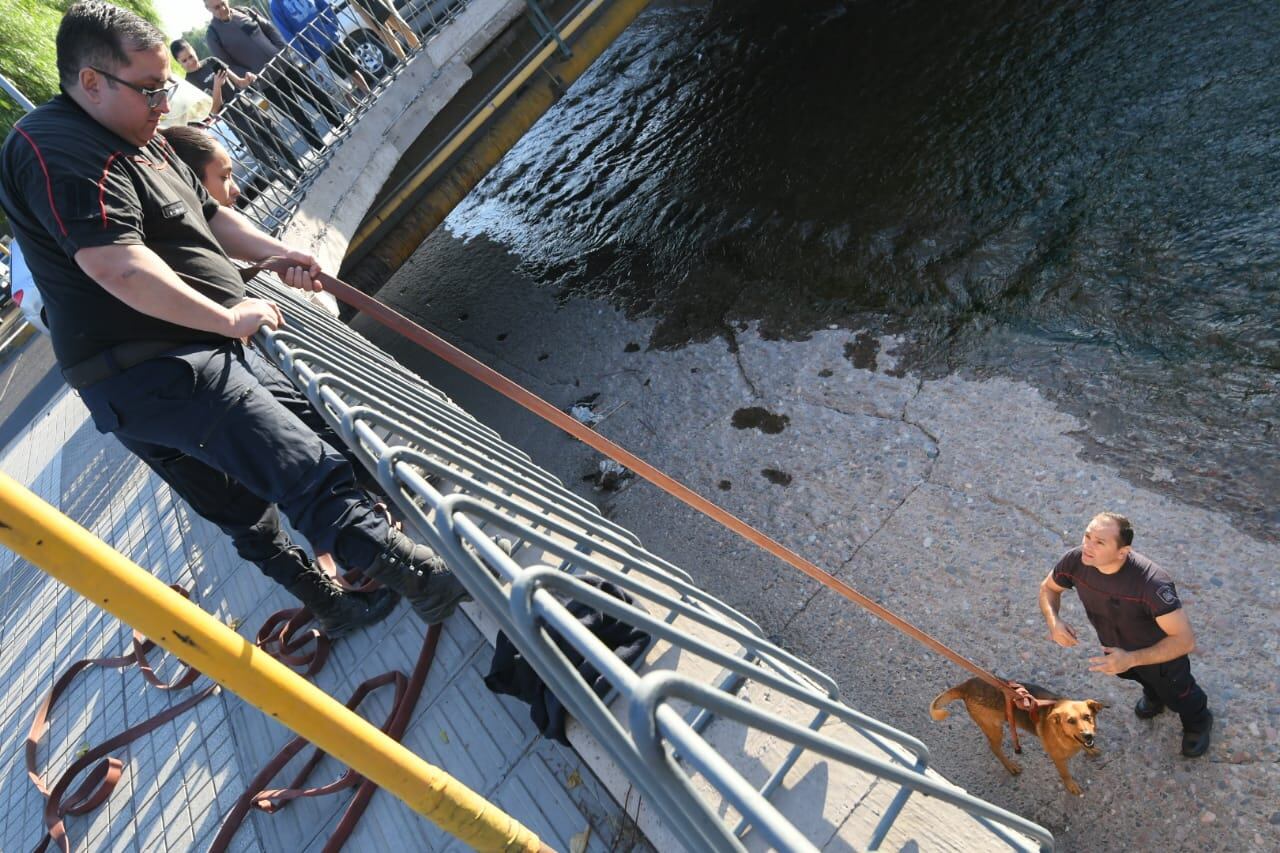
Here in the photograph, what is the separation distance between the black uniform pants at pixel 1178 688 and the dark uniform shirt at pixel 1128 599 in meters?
0.11

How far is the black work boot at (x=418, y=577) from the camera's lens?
9.91 feet

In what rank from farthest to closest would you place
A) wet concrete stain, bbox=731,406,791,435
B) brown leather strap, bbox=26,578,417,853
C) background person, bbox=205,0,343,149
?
background person, bbox=205,0,343,149 → wet concrete stain, bbox=731,406,791,435 → brown leather strap, bbox=26,578,417,853

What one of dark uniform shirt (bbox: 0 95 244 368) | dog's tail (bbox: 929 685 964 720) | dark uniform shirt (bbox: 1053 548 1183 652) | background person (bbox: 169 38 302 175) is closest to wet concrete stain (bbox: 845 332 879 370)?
dark uniform shirt (bbox: 1053 548 1183 652)

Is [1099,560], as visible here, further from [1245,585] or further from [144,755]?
[144,755]

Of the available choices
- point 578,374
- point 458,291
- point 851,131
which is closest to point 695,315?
point 578,374

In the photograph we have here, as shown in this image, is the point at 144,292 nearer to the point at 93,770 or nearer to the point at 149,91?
the point at 149,91

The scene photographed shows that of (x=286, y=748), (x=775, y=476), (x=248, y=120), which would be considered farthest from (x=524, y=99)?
(x=286, y=748)

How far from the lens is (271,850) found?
3.08 metres

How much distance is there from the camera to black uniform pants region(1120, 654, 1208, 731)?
277 centimetres

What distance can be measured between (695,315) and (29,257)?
5554 millimetres

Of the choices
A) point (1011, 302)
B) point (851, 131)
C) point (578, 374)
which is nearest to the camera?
point (1011, 302)

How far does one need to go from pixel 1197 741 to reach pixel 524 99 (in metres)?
8.16

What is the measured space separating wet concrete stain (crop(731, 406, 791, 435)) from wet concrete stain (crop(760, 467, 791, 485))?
15.4 inches

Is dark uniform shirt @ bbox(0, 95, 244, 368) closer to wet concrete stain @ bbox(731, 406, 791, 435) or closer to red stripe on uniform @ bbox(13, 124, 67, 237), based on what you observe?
red stripe on uniform @ bbox(13, 124, 67, 237)
